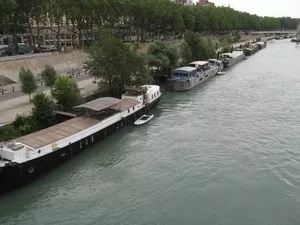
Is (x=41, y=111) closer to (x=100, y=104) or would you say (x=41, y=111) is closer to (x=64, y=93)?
(x=64, y=93)

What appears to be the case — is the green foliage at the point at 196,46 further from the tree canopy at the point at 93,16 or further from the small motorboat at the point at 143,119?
the small motorboat at the point at 143,119

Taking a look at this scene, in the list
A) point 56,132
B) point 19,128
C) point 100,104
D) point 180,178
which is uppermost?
point 100,104

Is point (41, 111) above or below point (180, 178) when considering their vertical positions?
above

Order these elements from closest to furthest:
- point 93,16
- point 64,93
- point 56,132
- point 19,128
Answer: point 56,132 < point 19,128 < point 64,93 < point 93,16

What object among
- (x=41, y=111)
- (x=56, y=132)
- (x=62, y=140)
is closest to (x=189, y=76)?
(x=41, y=111)

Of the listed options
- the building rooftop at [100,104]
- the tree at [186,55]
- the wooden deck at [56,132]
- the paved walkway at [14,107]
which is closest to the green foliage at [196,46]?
the tree at [186,55]

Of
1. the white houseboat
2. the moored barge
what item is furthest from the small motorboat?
the white houseboat

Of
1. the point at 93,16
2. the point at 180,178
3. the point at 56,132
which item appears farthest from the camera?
the point at 93,16

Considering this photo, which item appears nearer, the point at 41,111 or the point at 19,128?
the point at 19,128

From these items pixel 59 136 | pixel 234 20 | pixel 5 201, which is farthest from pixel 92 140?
pixel 234 20
